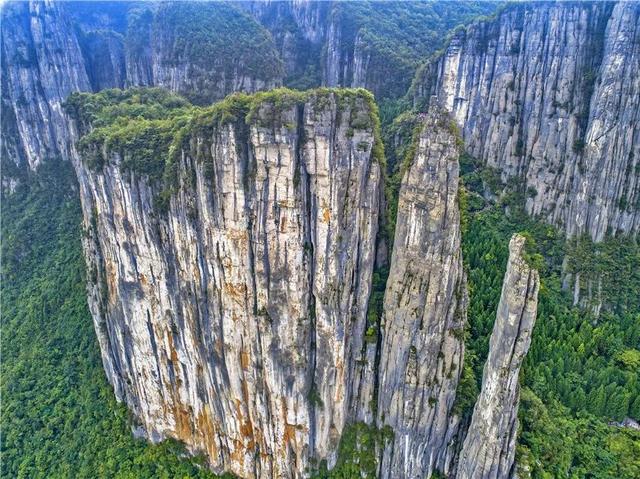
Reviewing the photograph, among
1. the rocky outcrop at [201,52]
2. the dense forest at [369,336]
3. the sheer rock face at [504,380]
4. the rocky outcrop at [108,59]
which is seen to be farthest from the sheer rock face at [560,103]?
the rocky outcrop at [108,59]

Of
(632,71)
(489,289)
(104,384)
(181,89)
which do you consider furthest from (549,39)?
(104,384)

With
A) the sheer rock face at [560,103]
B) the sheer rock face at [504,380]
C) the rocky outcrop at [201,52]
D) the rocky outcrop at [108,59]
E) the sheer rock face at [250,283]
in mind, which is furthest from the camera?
the rocky outcrop at [201,52]

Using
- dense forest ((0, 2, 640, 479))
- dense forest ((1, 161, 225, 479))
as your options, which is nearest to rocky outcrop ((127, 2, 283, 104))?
dense forest ((0, 2, 640, 479))

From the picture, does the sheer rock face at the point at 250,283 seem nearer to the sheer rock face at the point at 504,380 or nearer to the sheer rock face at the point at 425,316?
the sheer rock face at the point at 425,316

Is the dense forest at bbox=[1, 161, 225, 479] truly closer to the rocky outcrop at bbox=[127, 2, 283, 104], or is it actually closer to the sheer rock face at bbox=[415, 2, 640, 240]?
the rocky outcrop at bbox=[127, 2, 283, 104]

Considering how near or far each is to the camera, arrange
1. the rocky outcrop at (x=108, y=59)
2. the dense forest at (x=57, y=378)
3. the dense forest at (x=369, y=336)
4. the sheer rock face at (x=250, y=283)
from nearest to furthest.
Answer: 1. the sheer rock face at (x=250, y=283)
2. the dense forest at (x=369, y=336)
3. the dense forest at (x=57, y=378)
4. the rocky outcrop at (x=108, y=59)

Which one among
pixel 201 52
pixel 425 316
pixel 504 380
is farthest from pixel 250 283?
pixel 201 52

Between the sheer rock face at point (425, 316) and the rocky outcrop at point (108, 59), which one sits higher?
the rocky outcrop at point (108, 59)
